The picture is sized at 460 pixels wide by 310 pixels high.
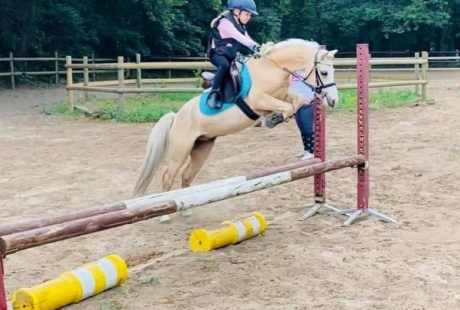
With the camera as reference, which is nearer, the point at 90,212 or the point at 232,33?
the point at 90,212

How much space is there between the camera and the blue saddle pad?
548 cm

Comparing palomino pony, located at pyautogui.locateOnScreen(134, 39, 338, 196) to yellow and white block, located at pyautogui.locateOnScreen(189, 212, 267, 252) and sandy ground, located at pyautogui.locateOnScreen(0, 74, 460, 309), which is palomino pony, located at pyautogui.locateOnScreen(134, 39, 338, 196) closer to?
sandy ground, located at pyautogui.locateOnScreen(0, 74, 460, 309)

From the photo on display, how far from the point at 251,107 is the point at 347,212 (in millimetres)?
1256

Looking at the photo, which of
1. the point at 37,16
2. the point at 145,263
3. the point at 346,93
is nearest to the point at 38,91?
the point at 37,16

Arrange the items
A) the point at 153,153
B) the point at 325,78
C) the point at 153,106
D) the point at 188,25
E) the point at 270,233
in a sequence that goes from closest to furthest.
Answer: the point at 270,233 < the point at 325,78 < the point at 153,153 < the point at 153,106 < the point at 188,25

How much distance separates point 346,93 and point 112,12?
52.6ft

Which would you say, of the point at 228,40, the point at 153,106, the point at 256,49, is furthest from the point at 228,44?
the point at 153,106

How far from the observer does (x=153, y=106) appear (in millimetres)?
13945

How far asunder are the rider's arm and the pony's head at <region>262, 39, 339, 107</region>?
0.45ft

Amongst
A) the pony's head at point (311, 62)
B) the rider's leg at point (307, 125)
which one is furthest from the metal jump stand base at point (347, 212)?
the rider's leg at point (307, 125)

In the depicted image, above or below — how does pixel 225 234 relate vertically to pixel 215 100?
Result: below

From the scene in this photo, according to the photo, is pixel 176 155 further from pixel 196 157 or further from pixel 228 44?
pixel 228 44

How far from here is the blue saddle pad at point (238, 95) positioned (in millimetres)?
5484

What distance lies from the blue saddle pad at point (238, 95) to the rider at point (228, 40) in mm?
48
